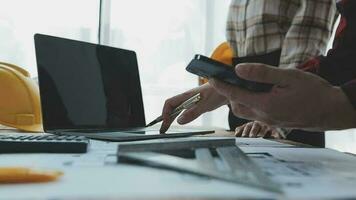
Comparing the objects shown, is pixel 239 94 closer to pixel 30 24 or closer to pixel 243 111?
pixel 243 111

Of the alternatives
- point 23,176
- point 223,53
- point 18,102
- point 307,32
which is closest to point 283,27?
point 307,32

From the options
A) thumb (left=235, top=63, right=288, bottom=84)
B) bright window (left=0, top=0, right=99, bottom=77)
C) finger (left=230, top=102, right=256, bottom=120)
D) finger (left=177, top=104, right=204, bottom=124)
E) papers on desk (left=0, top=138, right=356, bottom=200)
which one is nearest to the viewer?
papers on desk (left=0, top=138, right=356, bottom=200)

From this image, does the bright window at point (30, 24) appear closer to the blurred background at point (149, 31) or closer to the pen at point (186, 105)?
the blurred background at point (149, 31)

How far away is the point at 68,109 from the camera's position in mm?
763

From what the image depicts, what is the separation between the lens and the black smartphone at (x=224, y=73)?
0.48 metres

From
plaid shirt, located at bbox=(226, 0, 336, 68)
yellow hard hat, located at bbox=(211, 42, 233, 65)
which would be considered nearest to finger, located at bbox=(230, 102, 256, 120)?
plaid shirt, located at bbox=(226, 0, 336, 68)

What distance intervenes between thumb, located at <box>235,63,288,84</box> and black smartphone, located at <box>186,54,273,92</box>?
0.01m

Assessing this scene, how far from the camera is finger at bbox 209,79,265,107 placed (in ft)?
1.64

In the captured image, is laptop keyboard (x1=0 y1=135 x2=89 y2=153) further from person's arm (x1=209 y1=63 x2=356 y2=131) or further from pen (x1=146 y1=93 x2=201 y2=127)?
pen (x1=146 y1=93 x2=201 y2=127)

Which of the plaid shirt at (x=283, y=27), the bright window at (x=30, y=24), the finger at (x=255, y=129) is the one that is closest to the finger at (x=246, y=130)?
the finger at (x=255, y=129)

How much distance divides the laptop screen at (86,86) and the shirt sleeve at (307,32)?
0.41 meters

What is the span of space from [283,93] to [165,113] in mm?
402

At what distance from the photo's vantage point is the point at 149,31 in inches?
71.9

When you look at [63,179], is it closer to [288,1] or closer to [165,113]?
[165,113]
